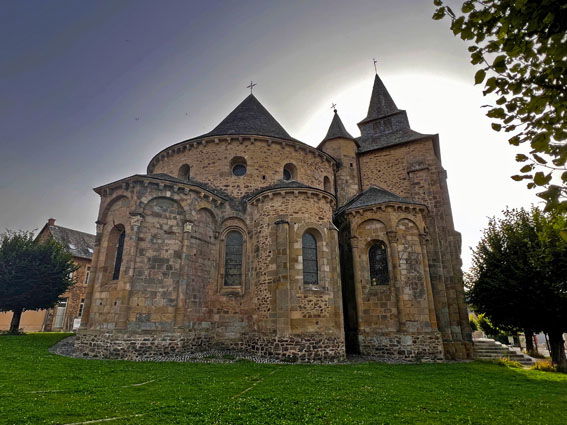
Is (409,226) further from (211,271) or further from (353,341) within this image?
(211,271)

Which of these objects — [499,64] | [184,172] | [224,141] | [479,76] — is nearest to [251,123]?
[224,141]

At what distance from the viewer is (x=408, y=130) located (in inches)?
940

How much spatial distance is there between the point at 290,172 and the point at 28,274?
17122mm

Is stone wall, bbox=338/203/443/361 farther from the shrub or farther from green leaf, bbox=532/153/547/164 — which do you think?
green leaf, bbox=532/153/547/164

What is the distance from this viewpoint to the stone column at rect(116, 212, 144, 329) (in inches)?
508

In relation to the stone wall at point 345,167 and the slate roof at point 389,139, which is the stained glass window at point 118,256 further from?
the slate roof at point 389,139

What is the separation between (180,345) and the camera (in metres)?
13.7

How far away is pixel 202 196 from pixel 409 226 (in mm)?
10494

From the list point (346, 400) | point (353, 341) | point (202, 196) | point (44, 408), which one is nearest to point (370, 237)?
point (353, 341)

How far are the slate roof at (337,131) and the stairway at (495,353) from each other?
15176mm

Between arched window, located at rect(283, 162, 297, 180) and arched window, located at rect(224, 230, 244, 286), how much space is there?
469 centimetres

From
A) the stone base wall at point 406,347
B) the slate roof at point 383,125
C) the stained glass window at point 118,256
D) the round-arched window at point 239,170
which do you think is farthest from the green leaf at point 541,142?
the slate roof at point 383,125

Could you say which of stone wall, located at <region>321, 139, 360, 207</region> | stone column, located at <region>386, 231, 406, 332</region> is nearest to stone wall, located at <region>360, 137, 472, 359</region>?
stone wall, located at <region>321, 139, 360, 207</region>

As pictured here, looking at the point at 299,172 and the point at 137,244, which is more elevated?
the point at 299,172
